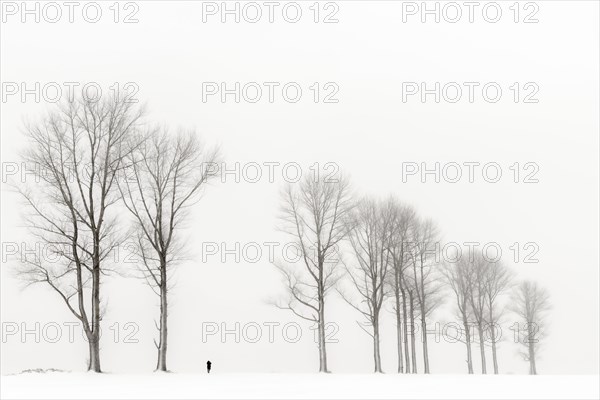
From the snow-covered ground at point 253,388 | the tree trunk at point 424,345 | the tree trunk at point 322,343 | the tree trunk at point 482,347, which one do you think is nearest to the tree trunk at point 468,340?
the tree trunk at point 482,347

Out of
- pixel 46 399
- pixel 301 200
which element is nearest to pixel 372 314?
pixel 301 200

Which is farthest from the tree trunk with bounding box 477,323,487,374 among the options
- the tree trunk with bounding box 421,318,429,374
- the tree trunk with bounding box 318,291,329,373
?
the tree trunk with bounding box 318,291,329,373

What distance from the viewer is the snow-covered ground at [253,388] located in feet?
82.6

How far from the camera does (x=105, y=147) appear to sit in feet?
131

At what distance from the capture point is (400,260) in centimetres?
4912

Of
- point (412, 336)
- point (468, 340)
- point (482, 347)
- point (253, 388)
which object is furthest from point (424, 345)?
point (253, 388)

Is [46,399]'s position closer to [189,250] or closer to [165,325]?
[165,325]

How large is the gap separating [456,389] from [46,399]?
51.1 feet

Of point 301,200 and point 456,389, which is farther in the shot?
point 301,200

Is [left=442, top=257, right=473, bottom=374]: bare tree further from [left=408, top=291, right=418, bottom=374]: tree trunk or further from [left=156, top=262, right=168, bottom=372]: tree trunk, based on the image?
[left=156, top=262, right=168, bottom=372]: tree trunk

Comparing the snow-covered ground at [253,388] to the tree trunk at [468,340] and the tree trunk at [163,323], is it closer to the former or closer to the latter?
the tree trunk at [163,323]

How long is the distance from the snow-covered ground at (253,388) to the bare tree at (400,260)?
51.7 ft

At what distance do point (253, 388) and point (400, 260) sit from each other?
22809 mm

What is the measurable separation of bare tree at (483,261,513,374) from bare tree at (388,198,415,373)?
39.6 feet
